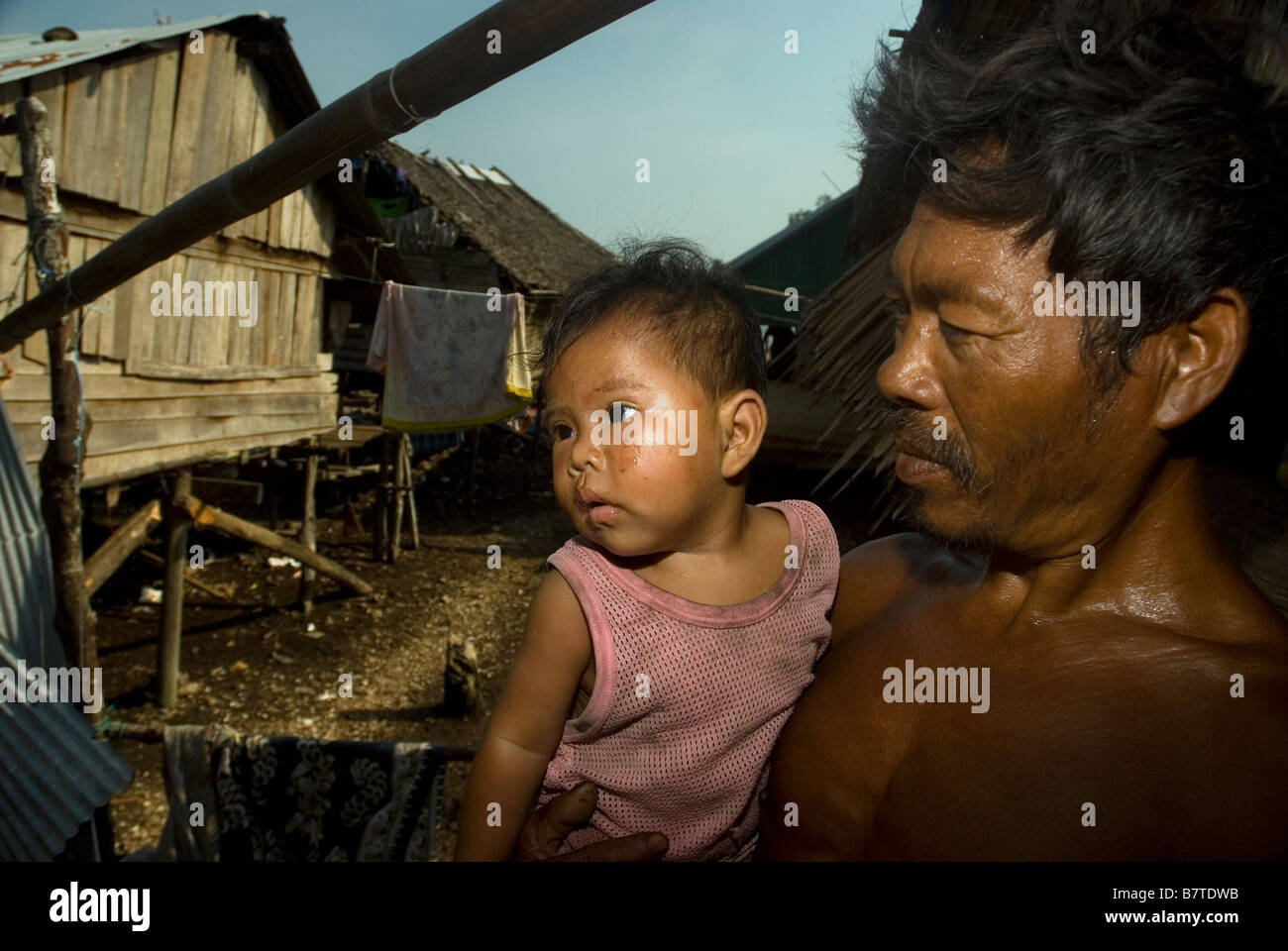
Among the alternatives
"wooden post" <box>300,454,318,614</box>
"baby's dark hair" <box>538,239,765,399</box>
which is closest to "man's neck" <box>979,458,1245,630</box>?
"baby's dark hair" <box>538,239,765,399</box>

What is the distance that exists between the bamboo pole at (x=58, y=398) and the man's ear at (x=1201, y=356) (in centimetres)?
386

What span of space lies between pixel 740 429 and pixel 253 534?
8.91 metres

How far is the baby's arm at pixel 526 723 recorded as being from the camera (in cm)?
174

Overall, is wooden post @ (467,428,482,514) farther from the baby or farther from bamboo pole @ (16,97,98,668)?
the baby

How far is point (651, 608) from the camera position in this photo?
5.91 feet

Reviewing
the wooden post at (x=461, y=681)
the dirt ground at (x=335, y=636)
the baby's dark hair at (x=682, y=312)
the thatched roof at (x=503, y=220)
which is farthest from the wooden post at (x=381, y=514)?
the baby's dark hair at (x=682, y=312)

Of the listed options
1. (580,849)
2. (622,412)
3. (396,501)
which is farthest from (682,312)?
(396,501)

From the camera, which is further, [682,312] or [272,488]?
[272,488]

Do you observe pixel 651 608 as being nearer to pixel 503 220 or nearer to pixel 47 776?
pixel 47 776

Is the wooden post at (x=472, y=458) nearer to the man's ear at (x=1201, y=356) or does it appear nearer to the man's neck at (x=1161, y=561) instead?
the man's neck at (x=1161, y=561)

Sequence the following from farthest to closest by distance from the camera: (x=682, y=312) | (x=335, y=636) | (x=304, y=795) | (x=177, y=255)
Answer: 1. (x=335, y=636)
2. (x=177, y=255)
3. (x=304, y=795)
4. (x=682, y=312)

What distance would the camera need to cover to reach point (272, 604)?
1166cm

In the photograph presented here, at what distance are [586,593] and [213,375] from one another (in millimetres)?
10180

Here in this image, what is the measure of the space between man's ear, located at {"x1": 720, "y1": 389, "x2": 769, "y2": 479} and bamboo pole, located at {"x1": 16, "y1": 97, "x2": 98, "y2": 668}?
3006mm
